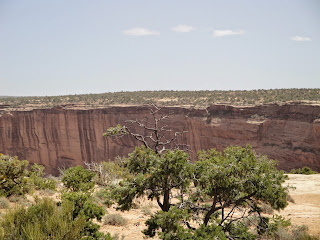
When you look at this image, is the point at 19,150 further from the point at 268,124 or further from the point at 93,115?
the point at 268,124

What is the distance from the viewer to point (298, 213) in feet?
47.3

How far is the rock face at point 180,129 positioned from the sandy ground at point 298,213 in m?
7.12

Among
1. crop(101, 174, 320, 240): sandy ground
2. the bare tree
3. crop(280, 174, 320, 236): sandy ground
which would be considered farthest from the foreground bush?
crop(280, 174, 320, 236): sandy ground

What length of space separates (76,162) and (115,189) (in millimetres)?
35829

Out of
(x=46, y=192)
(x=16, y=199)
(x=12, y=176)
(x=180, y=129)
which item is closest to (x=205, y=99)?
(x=180, y=129)

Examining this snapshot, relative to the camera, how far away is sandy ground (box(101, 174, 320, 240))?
11.3 m

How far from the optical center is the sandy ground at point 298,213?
1133 cm

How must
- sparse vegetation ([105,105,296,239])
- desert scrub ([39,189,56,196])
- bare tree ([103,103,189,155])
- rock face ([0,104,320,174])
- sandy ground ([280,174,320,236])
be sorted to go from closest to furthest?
sparse vegetation ([105,105,296,239]) → bare tree ([103,103,189,155]) → sandy ground ([280,174,320,236]) → desert scrub ([39,189,56,196]) → rock face ([0,104,320,174])

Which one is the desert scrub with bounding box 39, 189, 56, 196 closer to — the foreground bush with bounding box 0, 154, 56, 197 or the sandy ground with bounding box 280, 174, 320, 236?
the foreground bush with bounding box 0, 154, 56, 197

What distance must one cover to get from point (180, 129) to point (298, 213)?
2240 centimetres

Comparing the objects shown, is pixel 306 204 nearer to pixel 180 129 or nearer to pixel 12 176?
pixel 12 176

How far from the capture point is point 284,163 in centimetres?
3072

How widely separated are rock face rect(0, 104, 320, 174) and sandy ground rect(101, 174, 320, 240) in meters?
7.12

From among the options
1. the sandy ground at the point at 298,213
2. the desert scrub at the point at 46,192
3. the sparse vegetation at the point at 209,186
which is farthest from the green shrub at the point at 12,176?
the sparse vegetation at the point at 209,186
